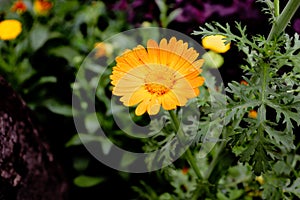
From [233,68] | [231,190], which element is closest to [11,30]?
[233,68]

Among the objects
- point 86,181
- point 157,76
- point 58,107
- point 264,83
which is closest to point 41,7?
point 58,107

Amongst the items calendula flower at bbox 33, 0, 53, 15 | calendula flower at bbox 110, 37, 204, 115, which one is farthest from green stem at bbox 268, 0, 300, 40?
calendula flower at bbox 33, 0, 53, 15

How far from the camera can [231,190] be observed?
1710 mm

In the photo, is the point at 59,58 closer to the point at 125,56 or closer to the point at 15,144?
the point at 15,144

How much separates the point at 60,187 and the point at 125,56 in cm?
97

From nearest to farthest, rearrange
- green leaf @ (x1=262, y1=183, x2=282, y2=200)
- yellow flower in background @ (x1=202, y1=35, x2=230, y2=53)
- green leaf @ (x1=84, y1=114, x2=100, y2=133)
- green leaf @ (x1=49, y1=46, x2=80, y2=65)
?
green leaf @ (x1=262, y1=183, x2=282, y2=200) → yellow flower in background @ (x1=202, y1=35, x2=230, y2=53) → green leaf @ (x1=84, y1=114, x2=100, y2=133) → green leaf @ (x1=49, y1=46, x2=80, y2=65)

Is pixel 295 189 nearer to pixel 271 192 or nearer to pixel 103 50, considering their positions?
pixel 271 192

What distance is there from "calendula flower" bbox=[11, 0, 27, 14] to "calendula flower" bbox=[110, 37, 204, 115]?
5.12 feet

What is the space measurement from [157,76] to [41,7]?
1.57 m

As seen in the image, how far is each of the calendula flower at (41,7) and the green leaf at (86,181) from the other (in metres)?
0.90

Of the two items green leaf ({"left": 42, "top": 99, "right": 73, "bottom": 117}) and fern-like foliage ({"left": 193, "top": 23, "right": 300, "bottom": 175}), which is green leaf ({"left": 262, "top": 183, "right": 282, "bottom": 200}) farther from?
green leaf ({"left": 42, "top": 99, "right": 73, "bottom": 117})

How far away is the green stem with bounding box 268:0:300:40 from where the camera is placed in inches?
42.2

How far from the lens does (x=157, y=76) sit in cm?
108

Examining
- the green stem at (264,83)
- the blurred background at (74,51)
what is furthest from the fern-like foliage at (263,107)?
the blurred background at (74,51)
